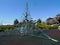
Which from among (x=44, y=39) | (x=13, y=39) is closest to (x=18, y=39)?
(x=13, y=39)

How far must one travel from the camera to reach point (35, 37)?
7.34 meters

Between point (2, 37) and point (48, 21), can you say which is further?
point (48, 21)

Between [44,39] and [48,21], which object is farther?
[48,21]

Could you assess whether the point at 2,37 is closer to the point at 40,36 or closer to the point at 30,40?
the point at 30,40

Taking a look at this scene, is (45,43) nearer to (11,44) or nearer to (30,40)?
(30,40)

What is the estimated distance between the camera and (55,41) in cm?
713

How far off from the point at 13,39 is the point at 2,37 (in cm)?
50

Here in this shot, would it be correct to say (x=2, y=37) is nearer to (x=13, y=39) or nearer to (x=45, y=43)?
(x=13, y=39)

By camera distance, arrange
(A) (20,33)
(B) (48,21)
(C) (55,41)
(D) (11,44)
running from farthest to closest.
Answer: (B) (48,21)
(A) (20,33)
(C) (55,41)
(D) (11,44)

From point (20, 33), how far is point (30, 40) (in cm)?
75

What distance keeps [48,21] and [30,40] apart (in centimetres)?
4168

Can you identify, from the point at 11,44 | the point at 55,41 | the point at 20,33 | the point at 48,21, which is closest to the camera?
the point at 11,44

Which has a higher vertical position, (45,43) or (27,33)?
(27,33)

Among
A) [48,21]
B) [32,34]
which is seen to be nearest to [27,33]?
[32,34]
